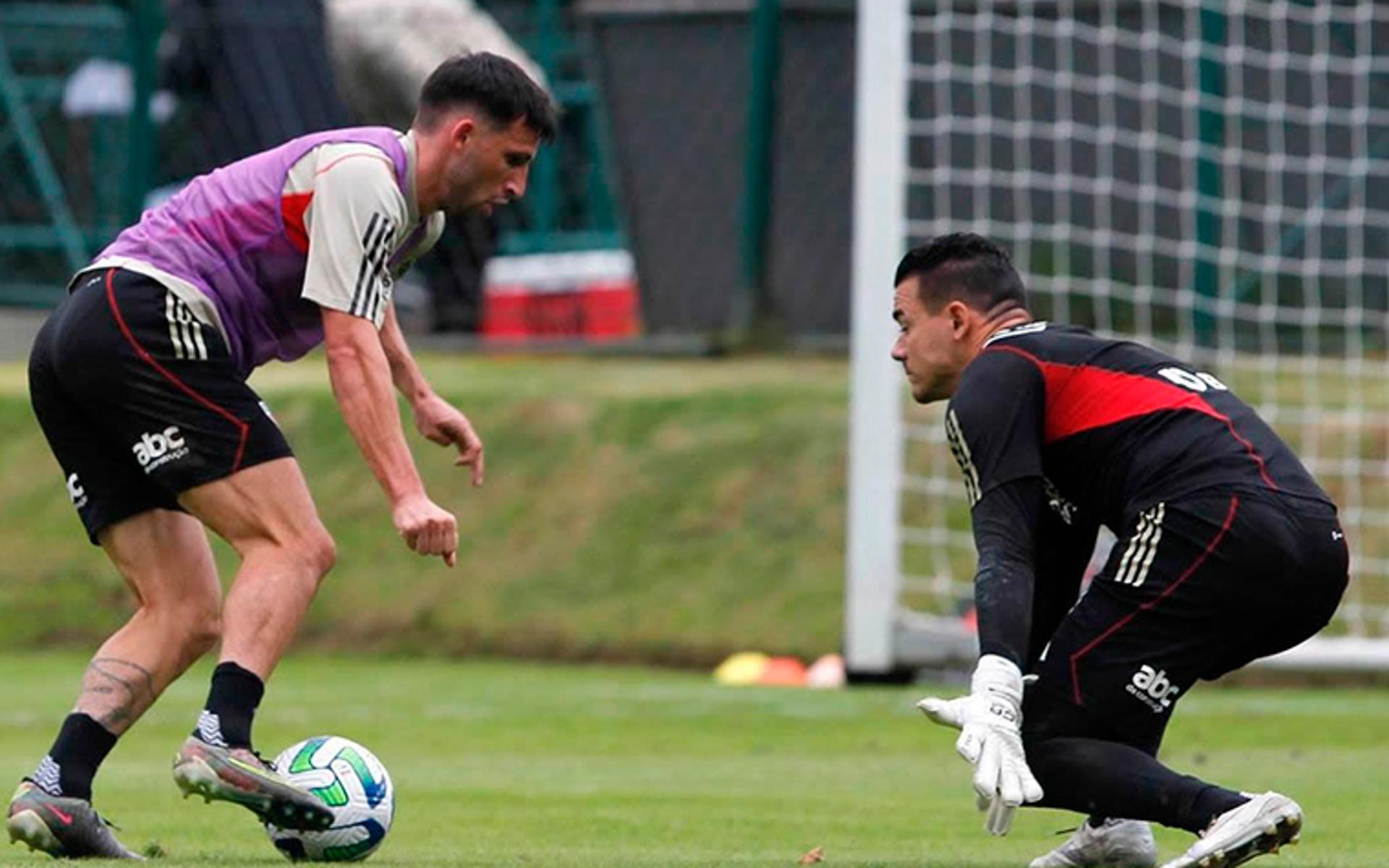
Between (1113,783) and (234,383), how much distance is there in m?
2.38

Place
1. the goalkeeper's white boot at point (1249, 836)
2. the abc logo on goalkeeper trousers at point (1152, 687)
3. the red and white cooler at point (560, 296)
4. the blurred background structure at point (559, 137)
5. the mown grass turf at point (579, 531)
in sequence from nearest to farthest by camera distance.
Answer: the goalkeeper's white boot at point (1249, 836) < the abc logo on goalkeeper trousers at point (1152, 687) < the mown grass turf at point (579, 531) < the blurred background structure at point (559, 137) < the red and white cooler at point (560, 296)

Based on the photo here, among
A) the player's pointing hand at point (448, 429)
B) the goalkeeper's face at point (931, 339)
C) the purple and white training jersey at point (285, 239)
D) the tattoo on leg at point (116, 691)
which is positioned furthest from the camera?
the player's pointing hand at point (448, 429)

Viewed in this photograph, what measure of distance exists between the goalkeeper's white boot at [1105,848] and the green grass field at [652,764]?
0.16 m

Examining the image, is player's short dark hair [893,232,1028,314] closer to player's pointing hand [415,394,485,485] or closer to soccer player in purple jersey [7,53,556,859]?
soccer player in purple jersey [7,53,556,859]

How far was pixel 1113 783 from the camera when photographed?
21.0 feet

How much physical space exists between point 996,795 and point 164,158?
14.8 m

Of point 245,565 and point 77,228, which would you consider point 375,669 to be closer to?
point 77,228

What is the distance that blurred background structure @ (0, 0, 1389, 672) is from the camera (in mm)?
14180

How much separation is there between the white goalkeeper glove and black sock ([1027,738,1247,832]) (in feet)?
1.15

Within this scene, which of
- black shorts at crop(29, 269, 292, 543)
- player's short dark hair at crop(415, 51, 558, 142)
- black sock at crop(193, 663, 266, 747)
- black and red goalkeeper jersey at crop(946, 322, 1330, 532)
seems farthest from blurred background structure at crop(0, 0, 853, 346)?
black sock at crop(193, 663, 266, 747)

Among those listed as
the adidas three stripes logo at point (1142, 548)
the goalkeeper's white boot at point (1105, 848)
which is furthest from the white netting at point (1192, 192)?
the adidas three stripes logo at point (1142, 548)

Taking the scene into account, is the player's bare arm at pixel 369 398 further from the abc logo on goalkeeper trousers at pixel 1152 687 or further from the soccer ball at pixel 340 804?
the abc logo on goalkeeper trousers at pixel 1152 687

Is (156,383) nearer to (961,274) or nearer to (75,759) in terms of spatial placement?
(75,759)

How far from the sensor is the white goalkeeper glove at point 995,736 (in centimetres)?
590
